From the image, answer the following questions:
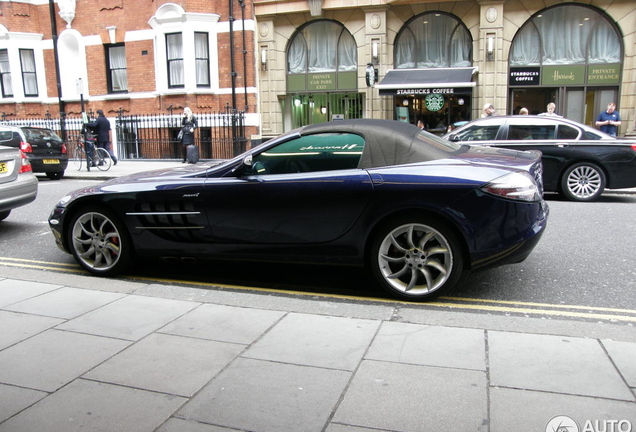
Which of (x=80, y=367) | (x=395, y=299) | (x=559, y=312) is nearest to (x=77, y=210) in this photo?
(x=80, y=367)

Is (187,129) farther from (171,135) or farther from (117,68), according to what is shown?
(117,68)

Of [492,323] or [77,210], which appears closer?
[492,323]

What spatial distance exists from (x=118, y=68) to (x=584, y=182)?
18684mm

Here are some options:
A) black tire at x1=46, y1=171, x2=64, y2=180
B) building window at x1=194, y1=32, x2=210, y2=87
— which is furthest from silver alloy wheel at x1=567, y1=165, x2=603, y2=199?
building window at x1=194, y1=32, x2=210, y2=87

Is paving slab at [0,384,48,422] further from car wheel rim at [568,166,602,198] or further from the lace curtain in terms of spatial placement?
the lace curtain

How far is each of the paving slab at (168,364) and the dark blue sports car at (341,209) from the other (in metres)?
1.47

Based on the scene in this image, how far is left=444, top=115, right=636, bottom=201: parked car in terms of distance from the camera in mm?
9820

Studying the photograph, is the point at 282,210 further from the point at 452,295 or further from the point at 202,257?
the point at 452,295

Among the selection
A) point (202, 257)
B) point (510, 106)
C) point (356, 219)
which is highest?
point (510, 106)

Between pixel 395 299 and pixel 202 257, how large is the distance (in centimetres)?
187

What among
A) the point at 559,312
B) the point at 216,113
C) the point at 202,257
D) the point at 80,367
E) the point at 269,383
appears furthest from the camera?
the point at 216,113

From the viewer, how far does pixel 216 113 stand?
2080 centimetres

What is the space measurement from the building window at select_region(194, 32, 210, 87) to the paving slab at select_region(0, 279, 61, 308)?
1669 centimetres

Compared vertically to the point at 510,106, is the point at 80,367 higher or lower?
lower
